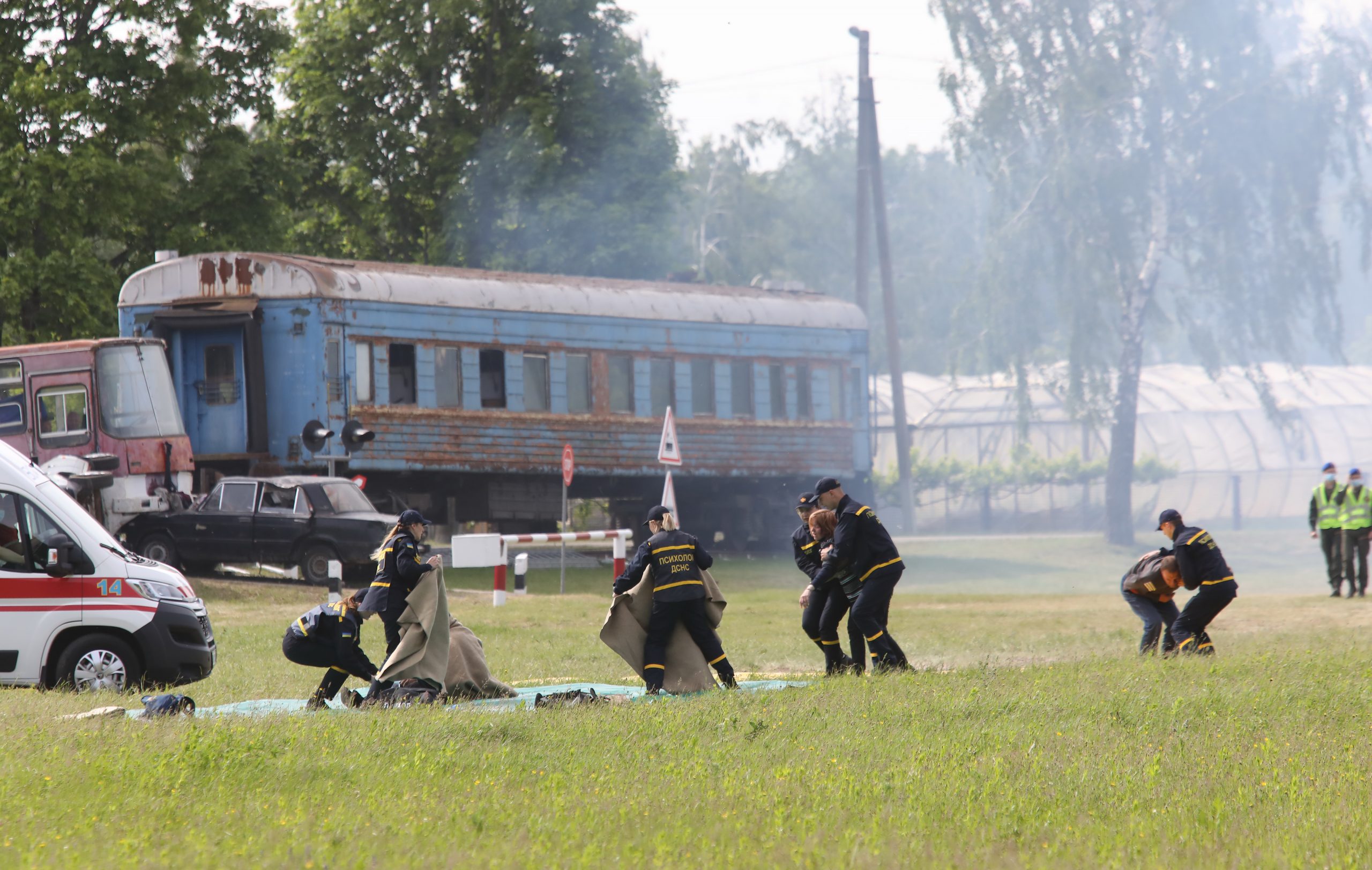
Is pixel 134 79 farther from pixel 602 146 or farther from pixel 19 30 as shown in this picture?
pixel 602 146

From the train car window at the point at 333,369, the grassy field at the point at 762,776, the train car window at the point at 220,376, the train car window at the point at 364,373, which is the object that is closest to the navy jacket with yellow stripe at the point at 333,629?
the grassy field at the point at 762,776

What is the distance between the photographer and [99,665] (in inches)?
437

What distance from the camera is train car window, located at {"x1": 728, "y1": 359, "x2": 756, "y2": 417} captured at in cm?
2770

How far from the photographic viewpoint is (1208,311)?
38.2m

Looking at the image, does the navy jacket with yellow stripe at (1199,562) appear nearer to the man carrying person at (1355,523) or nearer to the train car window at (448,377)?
the man carrying person at (1355,523)

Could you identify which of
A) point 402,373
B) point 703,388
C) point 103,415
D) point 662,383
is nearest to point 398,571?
point 103,415

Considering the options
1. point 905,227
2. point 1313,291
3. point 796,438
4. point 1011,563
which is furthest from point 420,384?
point 905,227

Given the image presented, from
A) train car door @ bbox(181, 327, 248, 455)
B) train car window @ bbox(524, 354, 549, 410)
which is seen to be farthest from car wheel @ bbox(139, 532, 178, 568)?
train car window @ bbox(524, 354, 549, 410)

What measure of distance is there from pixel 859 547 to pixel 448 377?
1356 centimetres

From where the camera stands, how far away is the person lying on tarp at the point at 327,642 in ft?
33.9

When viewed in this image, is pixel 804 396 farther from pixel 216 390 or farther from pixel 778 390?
pixel 216 390

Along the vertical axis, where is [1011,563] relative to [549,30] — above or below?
below

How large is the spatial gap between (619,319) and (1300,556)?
64.9 feet

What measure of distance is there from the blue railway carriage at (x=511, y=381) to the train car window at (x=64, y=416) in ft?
7.61
